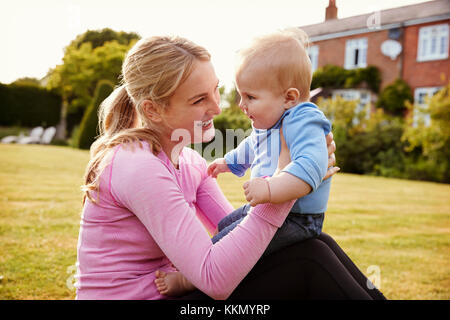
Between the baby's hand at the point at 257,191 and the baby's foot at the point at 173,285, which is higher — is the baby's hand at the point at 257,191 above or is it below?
above

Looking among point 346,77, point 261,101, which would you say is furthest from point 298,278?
point 346,77

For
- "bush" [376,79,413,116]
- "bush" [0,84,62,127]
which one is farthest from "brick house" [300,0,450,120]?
"bush" [0,84,62,127]

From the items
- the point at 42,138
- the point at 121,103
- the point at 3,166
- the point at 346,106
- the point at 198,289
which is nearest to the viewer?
the point at 198,289

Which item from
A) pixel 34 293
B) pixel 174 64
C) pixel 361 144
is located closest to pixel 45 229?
pixel 34 293

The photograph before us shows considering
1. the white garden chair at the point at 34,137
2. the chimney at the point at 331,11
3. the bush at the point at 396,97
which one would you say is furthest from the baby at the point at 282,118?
the white garden chair at the point at 34,137

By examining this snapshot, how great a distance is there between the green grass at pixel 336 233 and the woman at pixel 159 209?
1909mm

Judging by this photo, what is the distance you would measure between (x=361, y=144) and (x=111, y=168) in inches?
657

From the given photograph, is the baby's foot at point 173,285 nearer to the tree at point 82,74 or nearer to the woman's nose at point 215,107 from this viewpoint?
the woman's nose at point 215,107

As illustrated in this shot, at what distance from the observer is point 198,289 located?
1.43 m

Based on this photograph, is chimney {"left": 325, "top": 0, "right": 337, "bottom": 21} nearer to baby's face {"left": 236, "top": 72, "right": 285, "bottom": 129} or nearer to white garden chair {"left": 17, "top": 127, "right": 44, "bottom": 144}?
baby's face {"left": 236, "top": 72, "right": 285, "bottom": 129}

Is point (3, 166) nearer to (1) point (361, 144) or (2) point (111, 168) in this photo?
(2) point (111, 168)

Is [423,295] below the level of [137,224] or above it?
below

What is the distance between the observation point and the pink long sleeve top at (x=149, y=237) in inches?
51.5
